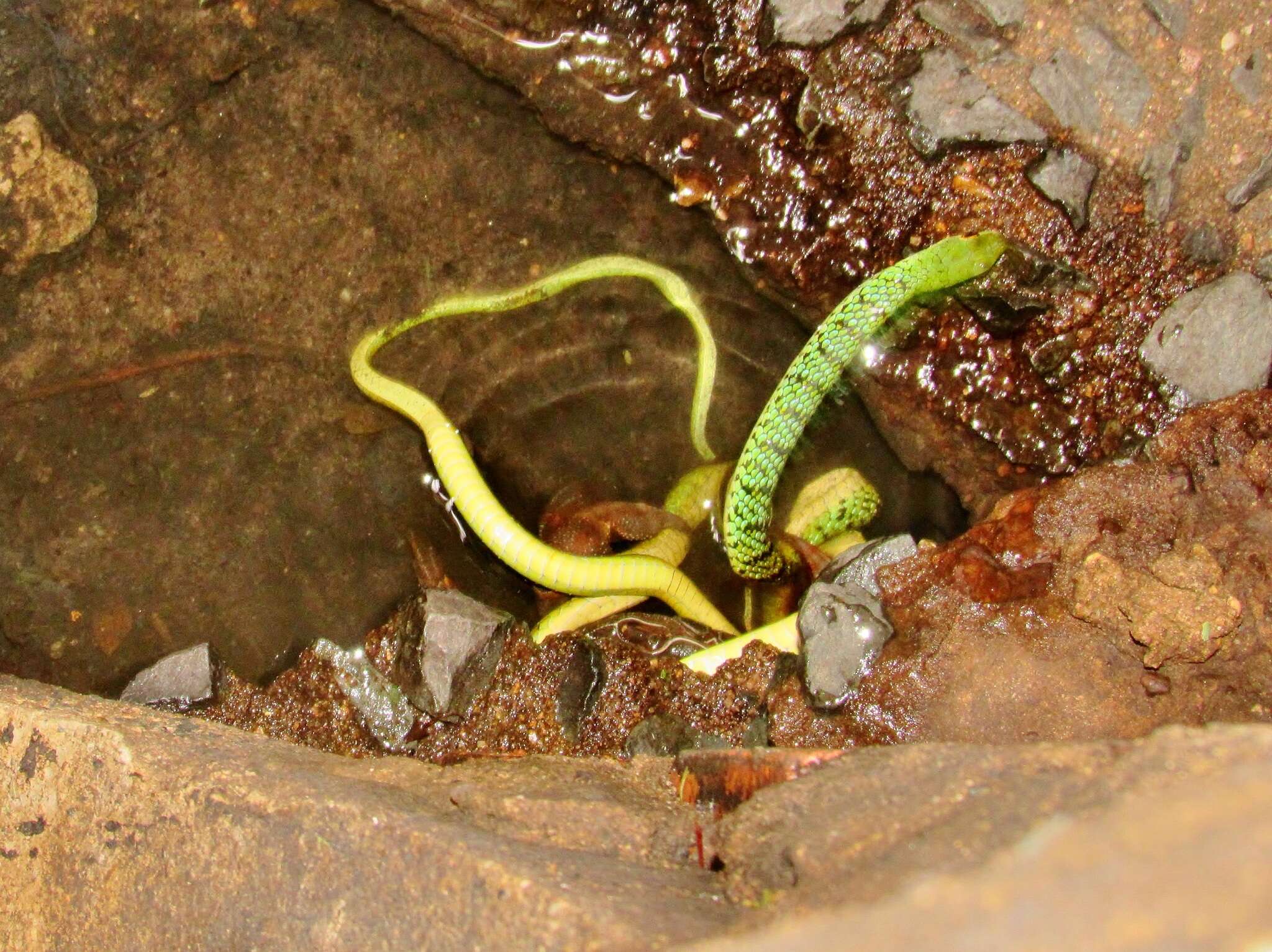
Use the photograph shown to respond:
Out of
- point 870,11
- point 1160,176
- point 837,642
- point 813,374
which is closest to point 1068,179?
point 1160,176

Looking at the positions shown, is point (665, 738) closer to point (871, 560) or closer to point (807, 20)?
point (871, 560)

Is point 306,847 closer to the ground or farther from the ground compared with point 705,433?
closer to the ground

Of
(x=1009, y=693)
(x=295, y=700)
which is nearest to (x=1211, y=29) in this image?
(x=1009, y=693)

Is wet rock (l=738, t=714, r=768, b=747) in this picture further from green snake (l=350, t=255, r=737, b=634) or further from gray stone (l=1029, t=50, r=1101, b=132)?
gray stone (l=1029, t=50, r=1101, b=132)

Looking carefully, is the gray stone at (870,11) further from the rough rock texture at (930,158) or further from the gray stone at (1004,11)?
the gray stone at (1004,11)

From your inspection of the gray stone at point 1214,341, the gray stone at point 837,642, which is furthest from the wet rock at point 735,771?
the gray stone at point 1214,341

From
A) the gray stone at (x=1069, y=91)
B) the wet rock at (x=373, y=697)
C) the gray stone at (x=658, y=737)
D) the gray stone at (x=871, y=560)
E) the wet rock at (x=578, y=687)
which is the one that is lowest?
the wet rock at (x=373, y=697)

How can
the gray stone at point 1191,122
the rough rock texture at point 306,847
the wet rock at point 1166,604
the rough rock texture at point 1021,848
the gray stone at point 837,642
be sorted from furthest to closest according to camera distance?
1. the gray stone at point 1191,122
2. the gray stone at point 837,642
3. the wet rock at point 1166,604
4. the rough rock texture at point 306,847
5. the rough rock texture at point 1021,848
